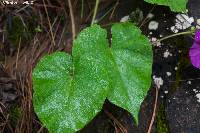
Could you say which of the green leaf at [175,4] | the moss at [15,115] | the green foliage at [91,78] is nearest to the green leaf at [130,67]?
the green foliage at [91,78]

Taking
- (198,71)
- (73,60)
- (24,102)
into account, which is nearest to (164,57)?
(198,71)

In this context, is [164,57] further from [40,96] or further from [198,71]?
[40,96]

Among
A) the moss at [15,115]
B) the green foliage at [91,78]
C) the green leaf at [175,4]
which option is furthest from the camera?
the moss at [15,115]

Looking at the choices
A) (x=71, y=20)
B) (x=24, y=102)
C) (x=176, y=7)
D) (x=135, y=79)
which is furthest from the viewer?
(x=71, y=20)

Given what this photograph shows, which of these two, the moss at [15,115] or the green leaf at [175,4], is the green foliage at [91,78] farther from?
the moss at [15,115]

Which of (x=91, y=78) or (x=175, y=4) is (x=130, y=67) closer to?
(x=91, y=78)
